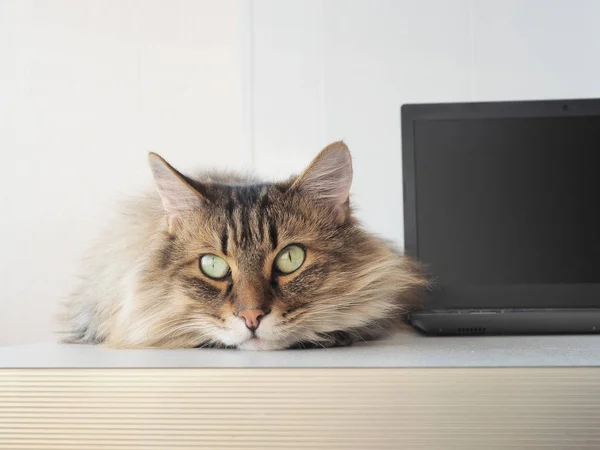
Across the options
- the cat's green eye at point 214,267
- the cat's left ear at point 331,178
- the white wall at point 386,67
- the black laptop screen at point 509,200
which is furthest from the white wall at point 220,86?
the cat's green eye at point 214,267

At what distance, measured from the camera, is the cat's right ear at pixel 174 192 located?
1.02 metres

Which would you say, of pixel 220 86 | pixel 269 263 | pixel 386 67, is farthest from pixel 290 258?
pixel 220 86

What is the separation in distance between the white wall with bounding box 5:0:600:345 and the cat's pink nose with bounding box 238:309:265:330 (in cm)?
115

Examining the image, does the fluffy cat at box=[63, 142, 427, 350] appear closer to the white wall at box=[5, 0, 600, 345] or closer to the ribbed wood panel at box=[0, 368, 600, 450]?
the ribbed wood panel at box=[0, 368, 600, 450]

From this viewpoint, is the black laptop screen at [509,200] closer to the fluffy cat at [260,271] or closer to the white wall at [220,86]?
the fluffy cat at [260,271]

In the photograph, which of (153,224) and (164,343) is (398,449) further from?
(153,224)

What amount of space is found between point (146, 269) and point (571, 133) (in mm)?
1011

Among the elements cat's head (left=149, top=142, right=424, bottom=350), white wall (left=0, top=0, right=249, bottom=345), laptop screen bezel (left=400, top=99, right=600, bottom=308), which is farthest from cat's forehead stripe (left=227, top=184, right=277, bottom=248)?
white wall (left=0, top=0, right=249, bottom=345)

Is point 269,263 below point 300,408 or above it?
above

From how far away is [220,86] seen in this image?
2.21 m

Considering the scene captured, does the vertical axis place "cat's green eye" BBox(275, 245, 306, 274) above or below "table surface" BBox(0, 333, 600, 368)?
above

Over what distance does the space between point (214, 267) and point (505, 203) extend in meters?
0.75

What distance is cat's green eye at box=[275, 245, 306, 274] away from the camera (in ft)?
3.26

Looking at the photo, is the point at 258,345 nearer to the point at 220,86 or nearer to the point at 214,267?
the point at 214,267
